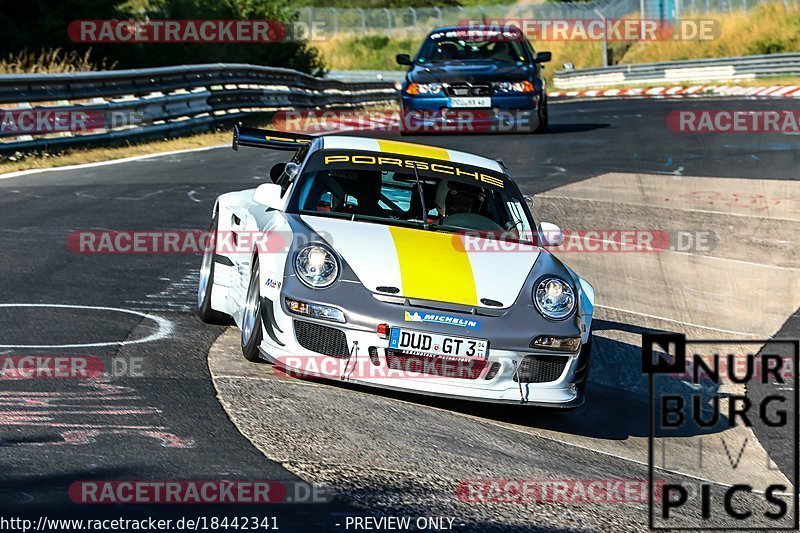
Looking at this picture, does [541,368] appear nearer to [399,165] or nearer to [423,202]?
[423,202]

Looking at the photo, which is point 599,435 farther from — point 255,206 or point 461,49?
point 461,49

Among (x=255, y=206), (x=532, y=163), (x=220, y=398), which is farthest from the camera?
(x=532, y=163)

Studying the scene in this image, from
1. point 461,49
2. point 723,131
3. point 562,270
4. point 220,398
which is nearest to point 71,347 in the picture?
point 220,398

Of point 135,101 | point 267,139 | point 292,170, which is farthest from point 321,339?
point 135,101

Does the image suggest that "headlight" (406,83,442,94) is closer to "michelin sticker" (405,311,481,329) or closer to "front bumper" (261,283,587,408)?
"front bumper" (261,283,587,408)

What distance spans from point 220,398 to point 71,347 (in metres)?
1.27

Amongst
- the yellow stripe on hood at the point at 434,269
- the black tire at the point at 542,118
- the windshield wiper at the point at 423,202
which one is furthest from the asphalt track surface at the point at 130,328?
the black tire at the point at 542,118

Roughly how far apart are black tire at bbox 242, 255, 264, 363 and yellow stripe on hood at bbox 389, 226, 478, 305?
0.77 m

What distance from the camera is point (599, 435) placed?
6.73 m

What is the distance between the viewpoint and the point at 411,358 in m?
6.30

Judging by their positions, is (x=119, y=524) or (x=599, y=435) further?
(x=599, y=435)

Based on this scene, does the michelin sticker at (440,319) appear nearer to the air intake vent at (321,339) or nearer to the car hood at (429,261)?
the car hood at (429,261)

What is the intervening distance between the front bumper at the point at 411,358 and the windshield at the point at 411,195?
1.13 meters

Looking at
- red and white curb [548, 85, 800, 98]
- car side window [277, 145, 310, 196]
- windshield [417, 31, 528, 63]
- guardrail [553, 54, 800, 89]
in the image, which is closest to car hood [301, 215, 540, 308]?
car side window [277, 145, 310, 196]
